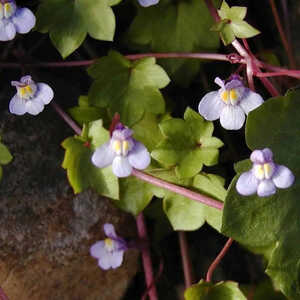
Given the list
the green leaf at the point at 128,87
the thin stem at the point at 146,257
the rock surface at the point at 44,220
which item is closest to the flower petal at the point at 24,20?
the green leaf at the point at 128,87

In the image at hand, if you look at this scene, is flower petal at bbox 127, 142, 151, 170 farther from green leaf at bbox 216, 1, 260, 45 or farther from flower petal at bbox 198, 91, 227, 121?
green leaf at bbox 216, 1, 260, 45

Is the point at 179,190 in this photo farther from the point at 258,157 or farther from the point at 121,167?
the point at 258,157

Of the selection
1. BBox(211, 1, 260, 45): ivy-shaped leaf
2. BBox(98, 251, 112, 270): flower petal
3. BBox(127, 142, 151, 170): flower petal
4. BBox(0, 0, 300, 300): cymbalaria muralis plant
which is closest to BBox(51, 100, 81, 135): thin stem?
BBox(0, 0, 300, 300): cymbalaria muralis plant

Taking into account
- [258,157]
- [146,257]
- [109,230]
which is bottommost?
[146,257]

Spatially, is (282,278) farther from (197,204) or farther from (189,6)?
(189,6)

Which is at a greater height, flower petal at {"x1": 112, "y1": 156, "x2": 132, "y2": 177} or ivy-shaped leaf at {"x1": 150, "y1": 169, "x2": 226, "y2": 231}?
flower petal at {"x1": 112, "y1": 156, "x2": 132, "y2": 177}

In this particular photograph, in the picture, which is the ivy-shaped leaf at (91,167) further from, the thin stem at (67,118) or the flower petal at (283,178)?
the flower petal at (283,178)

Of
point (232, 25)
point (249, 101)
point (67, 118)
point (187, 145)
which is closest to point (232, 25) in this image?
point (232, 25)
